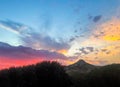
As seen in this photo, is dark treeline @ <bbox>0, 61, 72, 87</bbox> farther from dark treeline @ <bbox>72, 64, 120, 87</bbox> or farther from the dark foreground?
dark treeline @ <bbox>72, 64, 120, 87</bbox>

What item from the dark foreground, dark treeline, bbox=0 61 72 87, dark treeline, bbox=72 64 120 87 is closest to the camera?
dark treeline, bbox=0 61 72 87

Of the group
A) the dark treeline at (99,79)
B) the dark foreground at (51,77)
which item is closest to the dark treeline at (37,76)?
the dark foreground at (51,77)

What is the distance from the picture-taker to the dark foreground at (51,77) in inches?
1654

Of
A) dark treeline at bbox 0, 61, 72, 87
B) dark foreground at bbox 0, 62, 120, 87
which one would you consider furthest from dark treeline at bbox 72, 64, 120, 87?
dark treeline at bbox 0, 61, 72, 87

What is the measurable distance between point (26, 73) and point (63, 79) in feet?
20.5

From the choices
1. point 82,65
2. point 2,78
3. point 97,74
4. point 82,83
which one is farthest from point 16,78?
point 82,65

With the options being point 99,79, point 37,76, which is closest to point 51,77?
point 37,76

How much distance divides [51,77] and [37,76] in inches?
96.1

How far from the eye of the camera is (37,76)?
4416cm

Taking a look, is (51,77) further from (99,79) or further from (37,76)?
(99,79)

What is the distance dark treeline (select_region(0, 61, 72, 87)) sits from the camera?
136 ft

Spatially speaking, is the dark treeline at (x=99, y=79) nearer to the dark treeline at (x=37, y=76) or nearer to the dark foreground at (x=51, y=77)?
the dark foreground at (x=51, y=77)

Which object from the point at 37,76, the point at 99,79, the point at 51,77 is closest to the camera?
the point at 37,76

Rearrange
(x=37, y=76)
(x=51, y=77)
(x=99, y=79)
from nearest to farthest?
(x=37, y=76)
(x=51, y=77)
(x=99, y=79)
